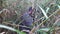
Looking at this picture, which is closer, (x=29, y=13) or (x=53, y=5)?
(x=29, y=13)

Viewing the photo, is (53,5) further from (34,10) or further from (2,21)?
(2,21)

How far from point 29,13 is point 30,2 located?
0.09 metres

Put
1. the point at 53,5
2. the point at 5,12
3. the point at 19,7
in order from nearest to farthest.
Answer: the point at 5,12 → the point at 19,7 → the point at 53,5

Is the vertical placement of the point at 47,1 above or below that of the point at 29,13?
above

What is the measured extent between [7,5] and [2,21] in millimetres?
144

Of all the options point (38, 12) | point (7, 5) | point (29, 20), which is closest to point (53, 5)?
point (38, 12)

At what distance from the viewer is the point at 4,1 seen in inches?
45.8

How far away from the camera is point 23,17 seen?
3.84 feet

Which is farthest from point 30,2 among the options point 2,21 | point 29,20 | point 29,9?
point 2,21

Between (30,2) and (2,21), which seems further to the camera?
(30,2)

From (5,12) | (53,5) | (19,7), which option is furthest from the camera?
(53,5)

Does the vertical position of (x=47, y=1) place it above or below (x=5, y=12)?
above

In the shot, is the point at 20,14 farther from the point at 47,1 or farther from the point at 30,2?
the point at 47,1

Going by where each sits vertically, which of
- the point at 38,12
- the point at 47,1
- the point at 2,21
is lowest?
the point at 2,21
